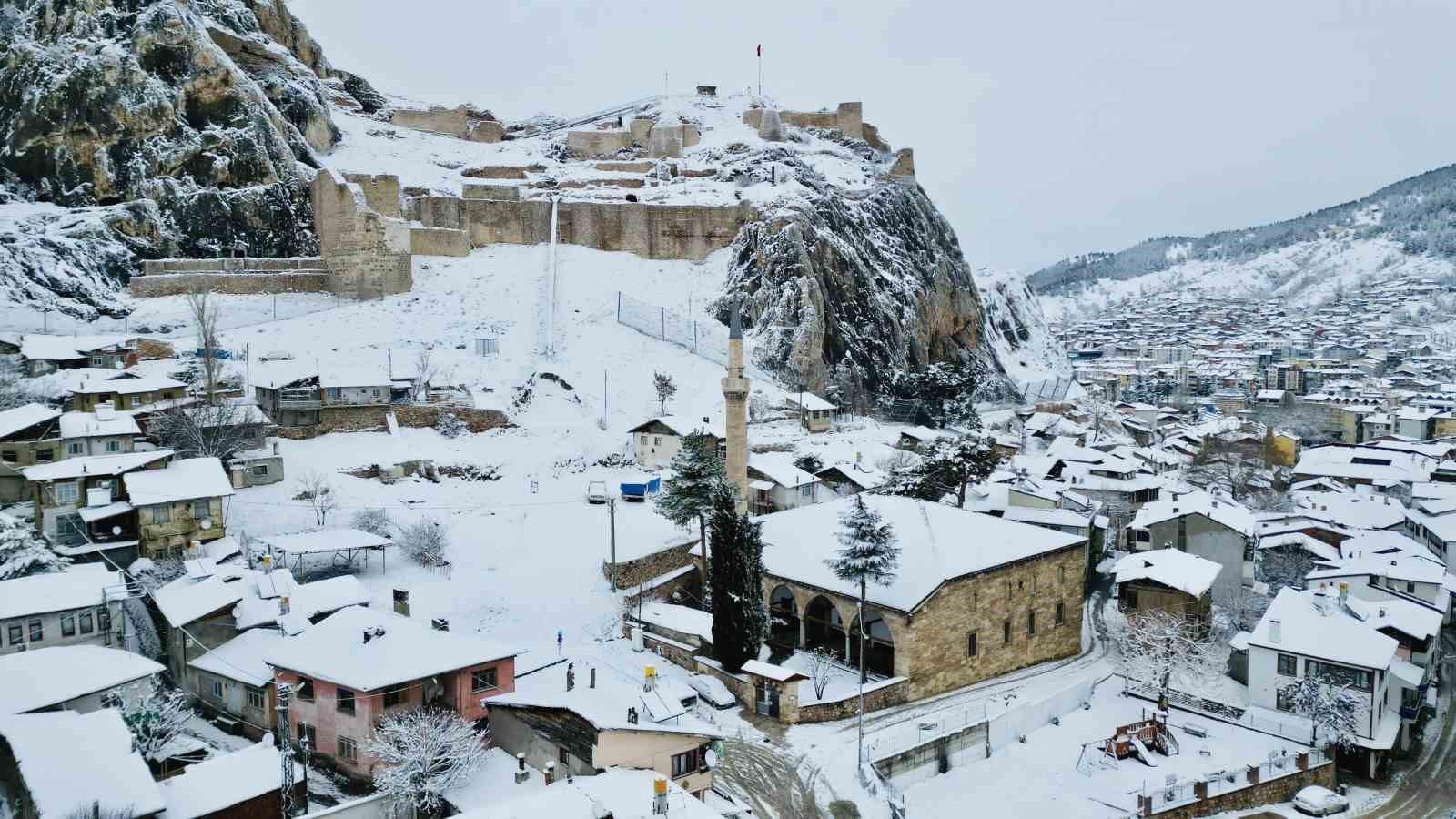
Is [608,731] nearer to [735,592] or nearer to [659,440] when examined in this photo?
[735,592]

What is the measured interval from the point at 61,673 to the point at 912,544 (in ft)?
62.6

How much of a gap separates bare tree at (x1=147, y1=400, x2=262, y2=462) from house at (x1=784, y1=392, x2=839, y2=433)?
2273 cm

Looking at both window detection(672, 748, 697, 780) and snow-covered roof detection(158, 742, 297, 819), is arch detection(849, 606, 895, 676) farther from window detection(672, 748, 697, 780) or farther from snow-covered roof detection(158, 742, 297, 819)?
snow-covered roof detection(158, 742, 297, 819)

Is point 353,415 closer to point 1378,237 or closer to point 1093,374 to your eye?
point 1093,374

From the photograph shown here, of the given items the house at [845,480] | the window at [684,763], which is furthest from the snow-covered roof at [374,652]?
the house at [845,480]

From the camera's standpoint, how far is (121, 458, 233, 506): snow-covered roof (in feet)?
80.5

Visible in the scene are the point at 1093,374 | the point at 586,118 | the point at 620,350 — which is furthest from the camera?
the point at 1093,374

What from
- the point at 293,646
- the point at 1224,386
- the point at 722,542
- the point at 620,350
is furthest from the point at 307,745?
the point at 1224,386

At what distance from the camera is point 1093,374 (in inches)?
4085

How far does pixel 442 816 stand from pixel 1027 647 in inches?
660

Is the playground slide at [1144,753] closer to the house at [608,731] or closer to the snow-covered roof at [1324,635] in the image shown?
the snow-covered roof at [1324,635]

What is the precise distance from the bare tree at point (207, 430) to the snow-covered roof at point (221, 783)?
50.7ft

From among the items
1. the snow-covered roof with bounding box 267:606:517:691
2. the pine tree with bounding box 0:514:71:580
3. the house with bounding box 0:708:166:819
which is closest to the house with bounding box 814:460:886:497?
the snow-covered roof with bounding box 267:606:517:691

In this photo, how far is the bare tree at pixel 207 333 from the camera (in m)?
32.4
